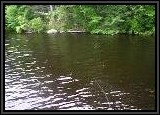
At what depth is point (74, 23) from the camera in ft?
113

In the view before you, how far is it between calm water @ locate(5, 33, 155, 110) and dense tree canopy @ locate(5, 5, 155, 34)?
9.54 meters

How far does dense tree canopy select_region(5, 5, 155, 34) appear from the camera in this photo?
29.6 meters

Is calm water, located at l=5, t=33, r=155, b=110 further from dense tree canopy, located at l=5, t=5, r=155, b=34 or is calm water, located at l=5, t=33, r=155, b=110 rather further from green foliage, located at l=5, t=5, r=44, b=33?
green foliage, located at l=5, t=5, r=44, b=33

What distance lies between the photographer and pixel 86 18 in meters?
34.5

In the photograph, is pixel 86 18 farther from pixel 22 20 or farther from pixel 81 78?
pixel 81 78

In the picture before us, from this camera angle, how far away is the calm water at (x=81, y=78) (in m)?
10.2

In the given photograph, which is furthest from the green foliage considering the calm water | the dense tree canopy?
the calm water

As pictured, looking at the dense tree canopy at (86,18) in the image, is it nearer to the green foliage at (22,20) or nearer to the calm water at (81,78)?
the green foliage at (22,20)

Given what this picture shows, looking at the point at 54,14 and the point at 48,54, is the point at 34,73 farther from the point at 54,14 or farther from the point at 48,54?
the point at 54,14

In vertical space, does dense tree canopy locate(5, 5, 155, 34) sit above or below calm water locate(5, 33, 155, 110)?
above

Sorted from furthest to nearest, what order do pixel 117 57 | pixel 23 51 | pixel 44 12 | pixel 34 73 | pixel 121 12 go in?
pixel 44 12 < pixel 121 12 < pixel 23 51 < pixel 117 57 < pixel 34 73

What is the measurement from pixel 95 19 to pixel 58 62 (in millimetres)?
17098

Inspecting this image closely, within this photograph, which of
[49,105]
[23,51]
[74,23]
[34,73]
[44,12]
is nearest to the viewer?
[49,105]

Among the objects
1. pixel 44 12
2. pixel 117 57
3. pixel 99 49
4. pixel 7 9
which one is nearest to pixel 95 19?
pixel 44 12
